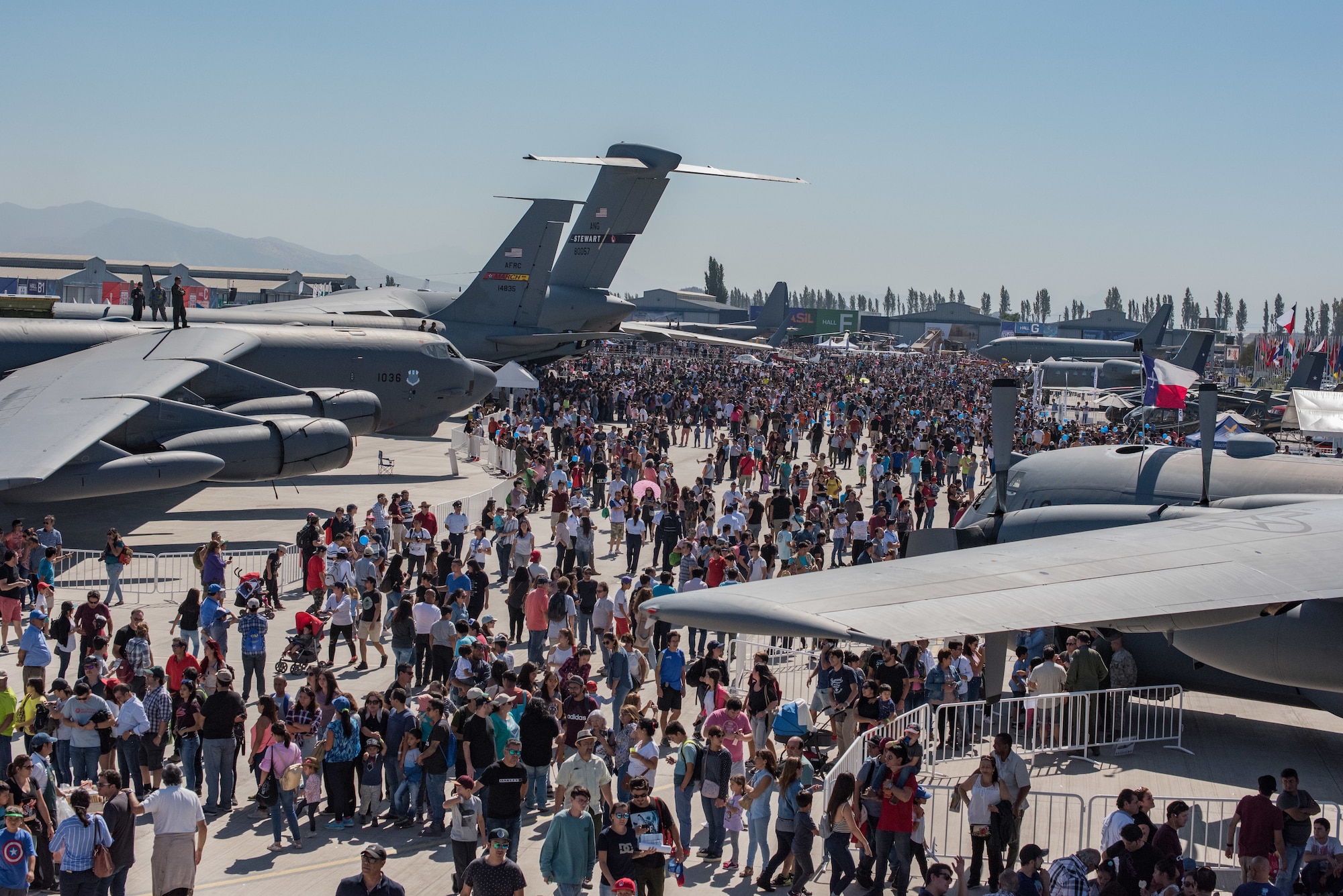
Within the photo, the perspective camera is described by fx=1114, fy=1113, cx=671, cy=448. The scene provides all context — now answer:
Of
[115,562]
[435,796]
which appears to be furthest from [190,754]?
[115,562]

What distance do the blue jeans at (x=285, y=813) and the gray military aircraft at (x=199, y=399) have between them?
1001 centimetres

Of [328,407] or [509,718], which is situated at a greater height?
[328,407]

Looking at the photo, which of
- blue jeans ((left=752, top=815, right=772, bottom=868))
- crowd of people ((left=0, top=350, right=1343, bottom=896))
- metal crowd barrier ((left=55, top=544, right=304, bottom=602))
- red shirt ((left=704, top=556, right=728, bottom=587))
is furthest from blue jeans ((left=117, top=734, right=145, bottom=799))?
red shirt ((left=704, top=556, right=728, bottom=587))

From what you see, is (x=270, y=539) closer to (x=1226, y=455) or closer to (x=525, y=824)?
(x=525, y=824)

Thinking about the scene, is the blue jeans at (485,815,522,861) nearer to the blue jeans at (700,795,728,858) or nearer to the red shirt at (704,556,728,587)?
the blue jeans at (700,795,728,858)

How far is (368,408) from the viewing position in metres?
26.5

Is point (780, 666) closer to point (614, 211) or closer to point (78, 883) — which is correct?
point (78, 883)

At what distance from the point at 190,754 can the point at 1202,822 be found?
9307 mm

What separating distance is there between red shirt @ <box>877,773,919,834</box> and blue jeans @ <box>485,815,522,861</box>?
9.90 feet

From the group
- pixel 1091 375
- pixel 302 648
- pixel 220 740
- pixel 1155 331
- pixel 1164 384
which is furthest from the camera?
pixel 1155 331

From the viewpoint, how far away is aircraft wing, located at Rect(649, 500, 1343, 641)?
22.2 ft

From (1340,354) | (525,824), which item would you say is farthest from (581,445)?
(1340,354)

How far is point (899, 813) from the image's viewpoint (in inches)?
350

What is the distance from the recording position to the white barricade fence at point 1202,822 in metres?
9.35
